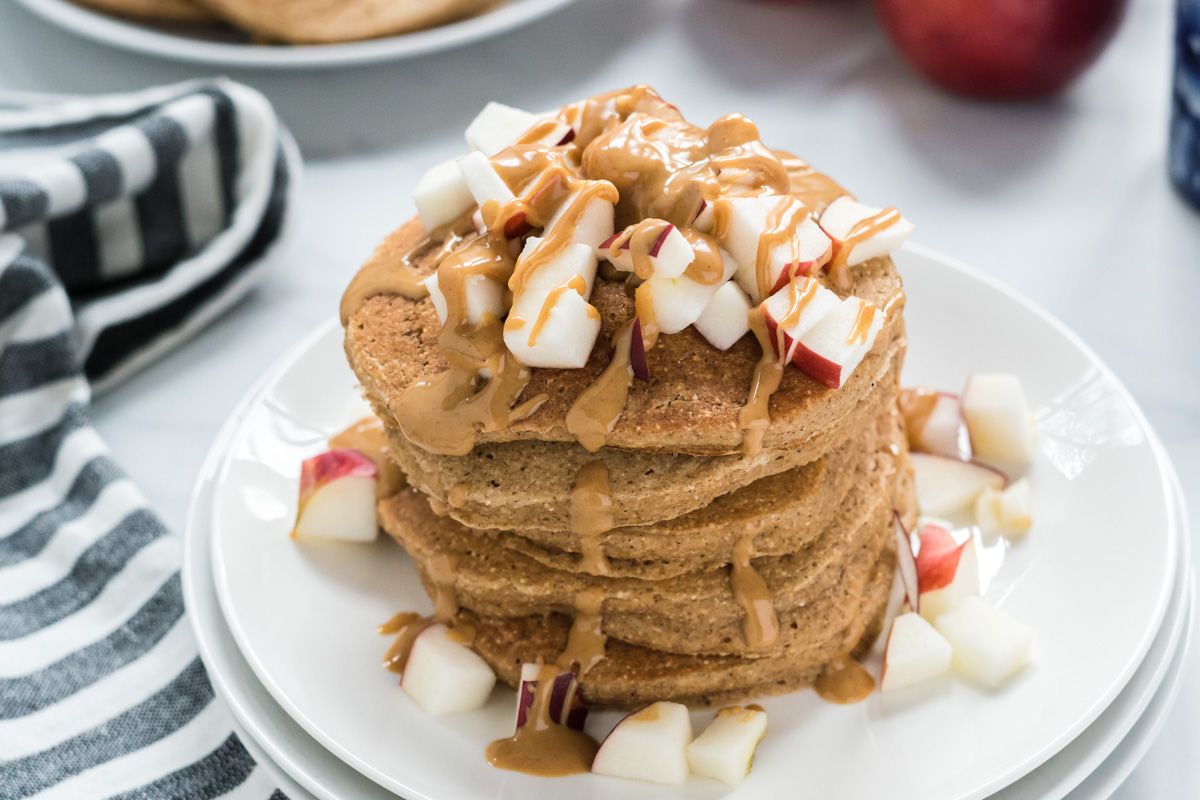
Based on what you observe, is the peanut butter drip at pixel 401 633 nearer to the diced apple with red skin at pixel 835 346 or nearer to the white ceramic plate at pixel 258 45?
the diced apple with red skin at pixel 835 346

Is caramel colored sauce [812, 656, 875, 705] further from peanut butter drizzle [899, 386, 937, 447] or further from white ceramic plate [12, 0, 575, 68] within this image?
white ceramic plate [12, 0, 575, 68]

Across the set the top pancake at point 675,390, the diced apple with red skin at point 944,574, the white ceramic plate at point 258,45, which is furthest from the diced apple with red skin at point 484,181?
the white ceramic plate at point 258,45

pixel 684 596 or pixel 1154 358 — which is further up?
pixel 684 596

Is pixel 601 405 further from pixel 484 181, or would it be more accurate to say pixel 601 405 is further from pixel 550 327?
pixel 484 181

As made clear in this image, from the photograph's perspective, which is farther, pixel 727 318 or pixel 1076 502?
pixel 1076 502

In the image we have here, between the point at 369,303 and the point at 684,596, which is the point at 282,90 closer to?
the point at 369,303

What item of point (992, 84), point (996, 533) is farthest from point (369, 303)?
point (992, 84)
